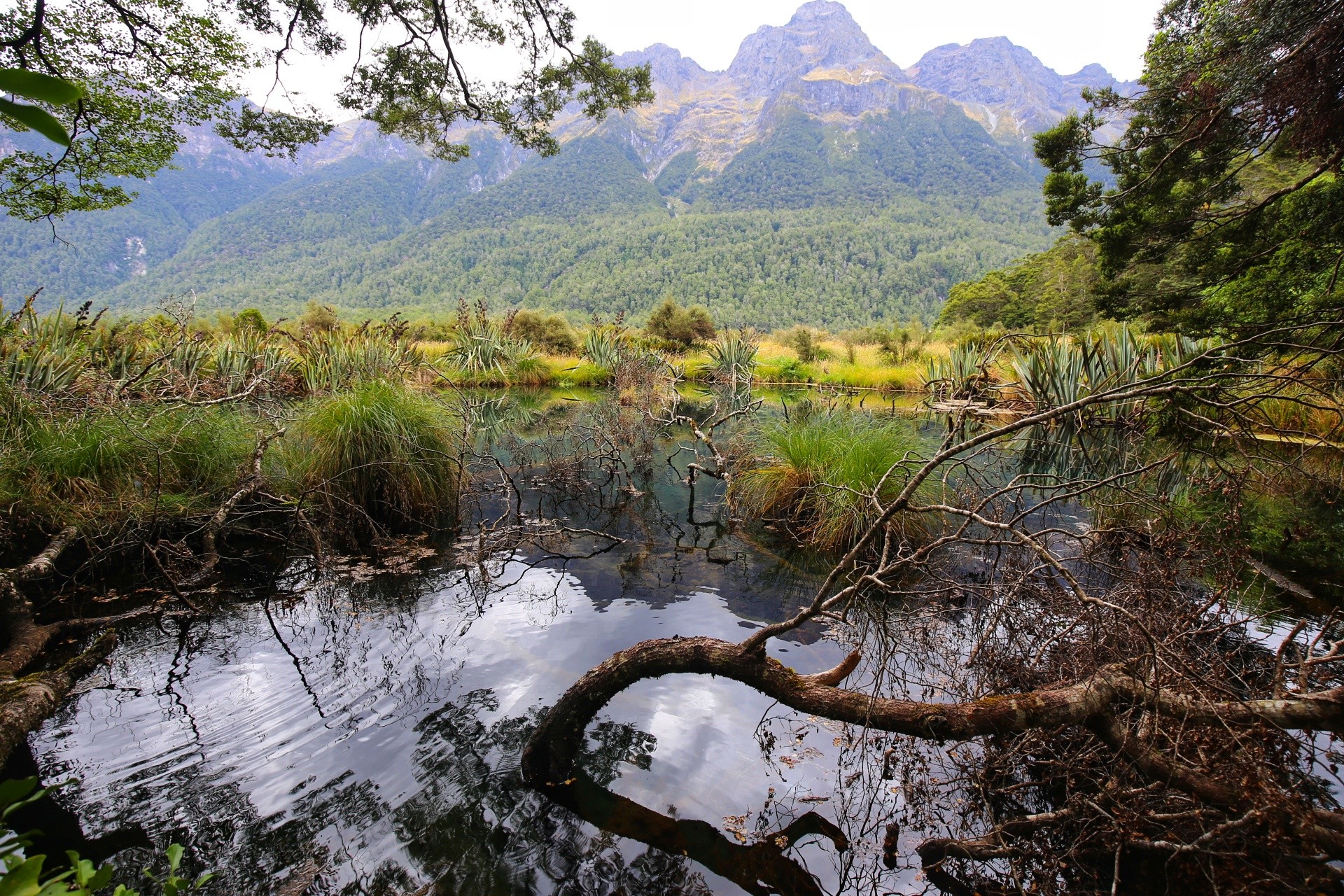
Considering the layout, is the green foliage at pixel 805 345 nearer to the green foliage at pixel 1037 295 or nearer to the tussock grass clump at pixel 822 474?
the green foliage at pixel 1037 295

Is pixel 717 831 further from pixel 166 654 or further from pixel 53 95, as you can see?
pixel 166 654

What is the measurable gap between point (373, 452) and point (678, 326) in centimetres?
2353

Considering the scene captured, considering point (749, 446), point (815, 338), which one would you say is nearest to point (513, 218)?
point (815, 338)

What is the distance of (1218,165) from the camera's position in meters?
8.02

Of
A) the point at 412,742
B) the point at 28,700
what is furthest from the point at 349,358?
the point at 412,742

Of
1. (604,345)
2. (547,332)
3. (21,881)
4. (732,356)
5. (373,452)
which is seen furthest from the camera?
(547,332)

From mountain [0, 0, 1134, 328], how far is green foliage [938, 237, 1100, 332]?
72.5 feet

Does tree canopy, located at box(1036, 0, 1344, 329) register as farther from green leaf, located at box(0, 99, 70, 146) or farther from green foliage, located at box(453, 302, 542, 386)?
green foliage, located at box(453, 302, 542, 386)

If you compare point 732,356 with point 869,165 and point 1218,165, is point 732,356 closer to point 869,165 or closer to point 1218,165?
point 1218,165

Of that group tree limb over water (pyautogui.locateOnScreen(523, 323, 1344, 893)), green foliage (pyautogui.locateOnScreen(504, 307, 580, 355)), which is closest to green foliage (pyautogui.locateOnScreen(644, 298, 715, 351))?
green foliage (pyautogui.locateOnScreen(504, 307, 580, 355))

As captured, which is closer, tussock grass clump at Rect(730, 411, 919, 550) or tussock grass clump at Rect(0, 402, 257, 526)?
tussock grass clump at Rect(0, 402, 257, 526)

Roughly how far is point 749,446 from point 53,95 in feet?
25.4

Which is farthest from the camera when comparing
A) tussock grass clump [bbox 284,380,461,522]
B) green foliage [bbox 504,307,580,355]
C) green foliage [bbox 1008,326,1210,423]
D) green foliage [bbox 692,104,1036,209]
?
green foliage [bbox 692,104,1036,209]

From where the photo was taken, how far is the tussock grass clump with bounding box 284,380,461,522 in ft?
19.4
